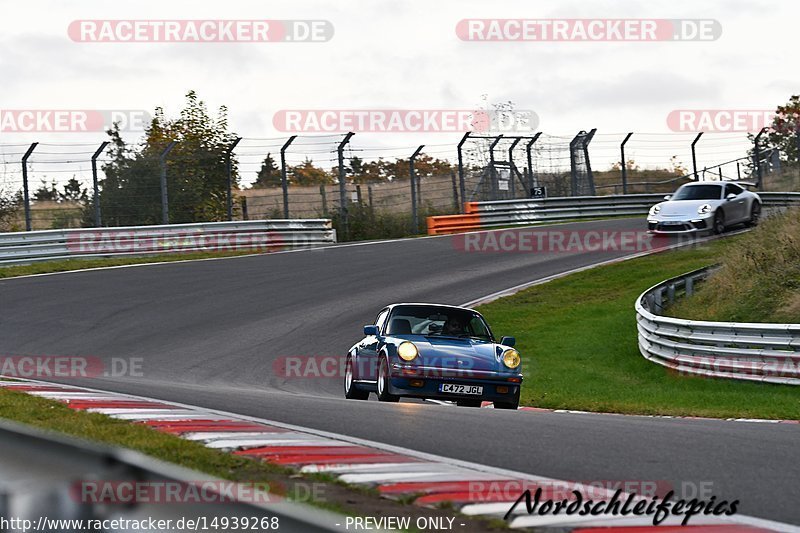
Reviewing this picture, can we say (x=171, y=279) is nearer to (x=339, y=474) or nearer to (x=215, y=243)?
(x=215, y=243)

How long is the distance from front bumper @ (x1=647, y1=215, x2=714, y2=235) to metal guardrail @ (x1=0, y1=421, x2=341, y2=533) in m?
26.1

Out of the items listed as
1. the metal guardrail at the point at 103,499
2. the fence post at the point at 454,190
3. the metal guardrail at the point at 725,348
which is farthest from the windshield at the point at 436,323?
the fence post at the point at 454,190

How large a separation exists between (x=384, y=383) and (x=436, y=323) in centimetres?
118

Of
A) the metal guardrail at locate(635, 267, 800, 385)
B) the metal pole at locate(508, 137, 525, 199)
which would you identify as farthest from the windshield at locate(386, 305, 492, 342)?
the metal pole at locate(508, 137, 525, 199)

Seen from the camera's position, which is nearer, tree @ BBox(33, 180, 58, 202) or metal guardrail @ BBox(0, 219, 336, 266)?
metal guardrail @ BBox(0, 219, 336, 266)

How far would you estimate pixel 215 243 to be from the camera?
27.7 m

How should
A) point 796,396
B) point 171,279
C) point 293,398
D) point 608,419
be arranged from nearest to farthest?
point 608,419 < point 293,398 < point 796,396 < point 171,279

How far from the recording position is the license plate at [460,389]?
465 inches

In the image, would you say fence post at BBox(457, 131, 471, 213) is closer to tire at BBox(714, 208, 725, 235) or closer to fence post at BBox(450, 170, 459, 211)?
fence post at BBox(450, 170, 459, 211)

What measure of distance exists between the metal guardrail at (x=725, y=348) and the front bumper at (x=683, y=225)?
39.0 ft

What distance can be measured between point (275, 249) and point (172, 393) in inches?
691

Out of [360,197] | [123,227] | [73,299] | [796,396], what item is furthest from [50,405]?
[360,197]

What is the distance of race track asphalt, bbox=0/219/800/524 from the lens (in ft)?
22.8

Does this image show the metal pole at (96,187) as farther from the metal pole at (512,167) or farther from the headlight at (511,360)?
the headlight at (511,360)
